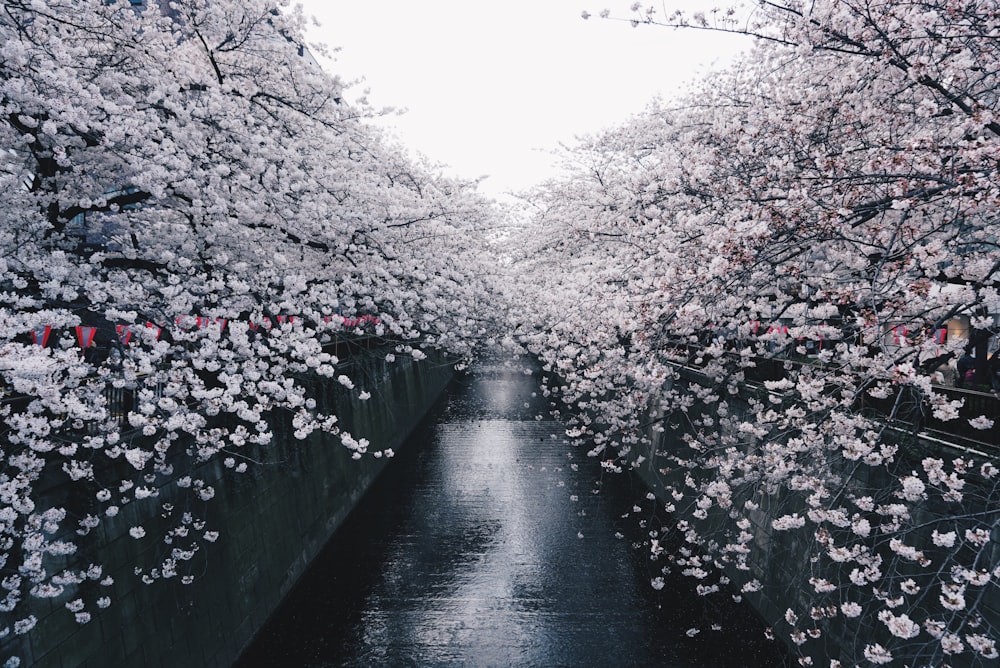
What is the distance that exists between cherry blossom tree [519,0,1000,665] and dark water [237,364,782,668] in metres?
1.89

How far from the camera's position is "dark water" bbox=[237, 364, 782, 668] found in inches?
412

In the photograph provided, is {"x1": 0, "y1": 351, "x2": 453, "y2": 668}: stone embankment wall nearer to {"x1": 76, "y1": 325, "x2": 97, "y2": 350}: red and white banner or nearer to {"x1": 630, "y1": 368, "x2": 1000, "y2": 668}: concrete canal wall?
{"x1": 76, "y1": 325, "x2": 97, "y2": 350}: red and white banner

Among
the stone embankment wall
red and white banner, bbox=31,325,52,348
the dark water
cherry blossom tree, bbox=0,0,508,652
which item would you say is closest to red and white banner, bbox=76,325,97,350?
cherry blossom tree, bbox=0,0,508,652

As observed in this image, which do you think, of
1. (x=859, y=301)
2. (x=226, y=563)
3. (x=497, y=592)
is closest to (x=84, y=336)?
(x=226, y=563)

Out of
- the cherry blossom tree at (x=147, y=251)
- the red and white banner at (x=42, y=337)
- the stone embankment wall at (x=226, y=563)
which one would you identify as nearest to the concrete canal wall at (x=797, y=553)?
the cherry blossom tree at (x=147, y=251)

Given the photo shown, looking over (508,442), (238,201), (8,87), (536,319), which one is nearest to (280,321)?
(238,201)

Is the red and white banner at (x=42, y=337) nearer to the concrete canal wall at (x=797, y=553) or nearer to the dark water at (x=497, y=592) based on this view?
the dark water at (x=497, y=592)

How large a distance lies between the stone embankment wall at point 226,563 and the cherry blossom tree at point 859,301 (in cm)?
722

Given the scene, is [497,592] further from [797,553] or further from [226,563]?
[797,553]

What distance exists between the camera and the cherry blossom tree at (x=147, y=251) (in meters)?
6.25

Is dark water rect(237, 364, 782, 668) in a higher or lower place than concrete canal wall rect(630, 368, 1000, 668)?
lower

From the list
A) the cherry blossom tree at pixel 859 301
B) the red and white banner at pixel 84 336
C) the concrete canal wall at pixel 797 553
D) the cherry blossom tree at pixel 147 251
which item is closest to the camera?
the cherry blossom tree at pixel 859 301

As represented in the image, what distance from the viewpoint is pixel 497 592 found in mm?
12578

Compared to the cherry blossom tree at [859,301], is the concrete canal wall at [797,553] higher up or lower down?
lower down
